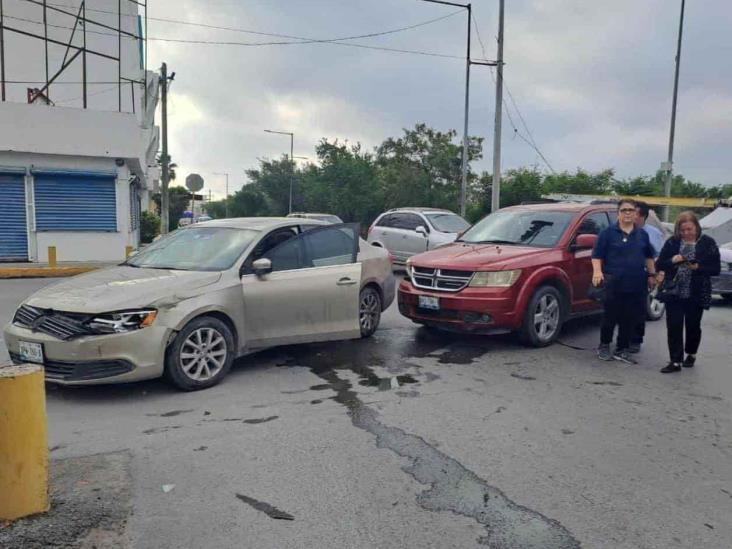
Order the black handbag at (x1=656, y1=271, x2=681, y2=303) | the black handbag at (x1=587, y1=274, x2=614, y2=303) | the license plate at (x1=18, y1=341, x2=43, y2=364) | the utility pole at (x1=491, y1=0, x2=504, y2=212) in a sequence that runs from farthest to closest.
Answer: the utility pole at (x1=491, y1=0, x2=504, y2=212) → the black handbag at (x1=587, y1=274, x2=614, y2=303) → the black handbag at (x1=656, y1=271, x2=681, y2=303) → the license plate at (x1=18, y1=341, x2=43, y2=364)

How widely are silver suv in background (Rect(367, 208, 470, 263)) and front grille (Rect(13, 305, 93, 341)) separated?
10.6m

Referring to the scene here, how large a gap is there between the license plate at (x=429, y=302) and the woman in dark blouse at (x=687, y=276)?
7.82ft

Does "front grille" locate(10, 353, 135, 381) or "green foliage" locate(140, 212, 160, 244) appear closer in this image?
"front grille" locate(10, 353, 135, 381)

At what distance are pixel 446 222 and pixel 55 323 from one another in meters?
12.3

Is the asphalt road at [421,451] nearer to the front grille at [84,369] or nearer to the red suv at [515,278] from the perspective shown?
the front grille at [84,369]

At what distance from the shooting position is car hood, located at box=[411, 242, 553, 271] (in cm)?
742

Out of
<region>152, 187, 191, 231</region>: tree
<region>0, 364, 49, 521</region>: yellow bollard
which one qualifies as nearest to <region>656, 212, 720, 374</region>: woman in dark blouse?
<region>0, 364, 49, 521</region>: yellow bollard

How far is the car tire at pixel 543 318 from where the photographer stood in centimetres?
743

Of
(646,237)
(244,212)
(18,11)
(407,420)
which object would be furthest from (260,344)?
(244,212)

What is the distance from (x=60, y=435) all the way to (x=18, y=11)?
29.3 meters

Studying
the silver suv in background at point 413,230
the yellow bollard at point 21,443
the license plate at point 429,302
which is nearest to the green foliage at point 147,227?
the silver suv in background at point 413,230

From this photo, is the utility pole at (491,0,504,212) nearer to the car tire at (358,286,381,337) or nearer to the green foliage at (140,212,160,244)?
the car tire at (358,286,381,337)

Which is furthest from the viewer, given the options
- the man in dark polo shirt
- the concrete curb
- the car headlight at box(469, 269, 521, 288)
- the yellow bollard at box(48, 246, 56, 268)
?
the yellow bollard at box(48, 246, 56, 268)

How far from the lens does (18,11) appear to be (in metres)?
28.0
